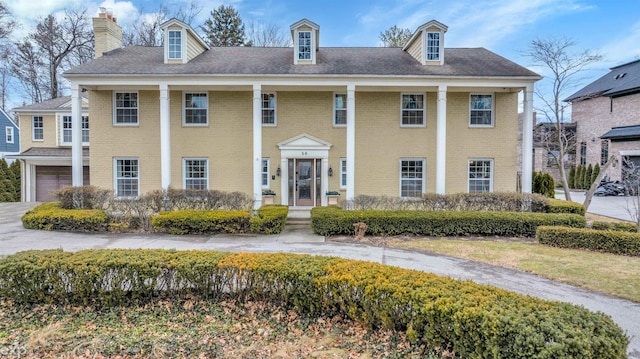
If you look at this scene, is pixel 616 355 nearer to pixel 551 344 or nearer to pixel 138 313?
pixel 551 344

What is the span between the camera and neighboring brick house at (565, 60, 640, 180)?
2806cm

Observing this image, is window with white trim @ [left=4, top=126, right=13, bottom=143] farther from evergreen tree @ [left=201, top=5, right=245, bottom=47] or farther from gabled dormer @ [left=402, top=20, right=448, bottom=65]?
gabled dormer @ [left=402, top=20, right=448, bottom=65]

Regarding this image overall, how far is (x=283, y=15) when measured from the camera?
31.5 m

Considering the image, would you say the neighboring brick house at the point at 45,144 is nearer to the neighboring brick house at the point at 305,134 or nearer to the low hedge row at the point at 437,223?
the neighboring brick house at the point at 305,134

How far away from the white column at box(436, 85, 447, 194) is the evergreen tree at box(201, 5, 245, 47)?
2475 cm

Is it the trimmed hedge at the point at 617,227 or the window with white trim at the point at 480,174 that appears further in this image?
the window with white trim at the point at 480,174

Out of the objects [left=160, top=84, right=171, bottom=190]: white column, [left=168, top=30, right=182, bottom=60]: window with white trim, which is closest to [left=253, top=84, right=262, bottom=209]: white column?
[left=160, top=84, right=171, bottom=190]: white column

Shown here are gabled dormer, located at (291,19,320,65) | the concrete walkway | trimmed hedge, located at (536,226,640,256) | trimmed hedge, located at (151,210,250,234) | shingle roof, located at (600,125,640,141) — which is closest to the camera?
the concrete walkway

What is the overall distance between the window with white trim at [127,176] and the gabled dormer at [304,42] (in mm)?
8634

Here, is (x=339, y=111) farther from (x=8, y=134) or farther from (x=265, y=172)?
(x=8, y=134)

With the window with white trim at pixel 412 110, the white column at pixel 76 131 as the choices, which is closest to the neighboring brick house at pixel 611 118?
the window with white trim at pixel 412 110

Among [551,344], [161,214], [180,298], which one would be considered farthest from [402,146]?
[551,344]

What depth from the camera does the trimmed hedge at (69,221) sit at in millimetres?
11992

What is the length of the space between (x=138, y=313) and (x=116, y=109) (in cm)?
1362
